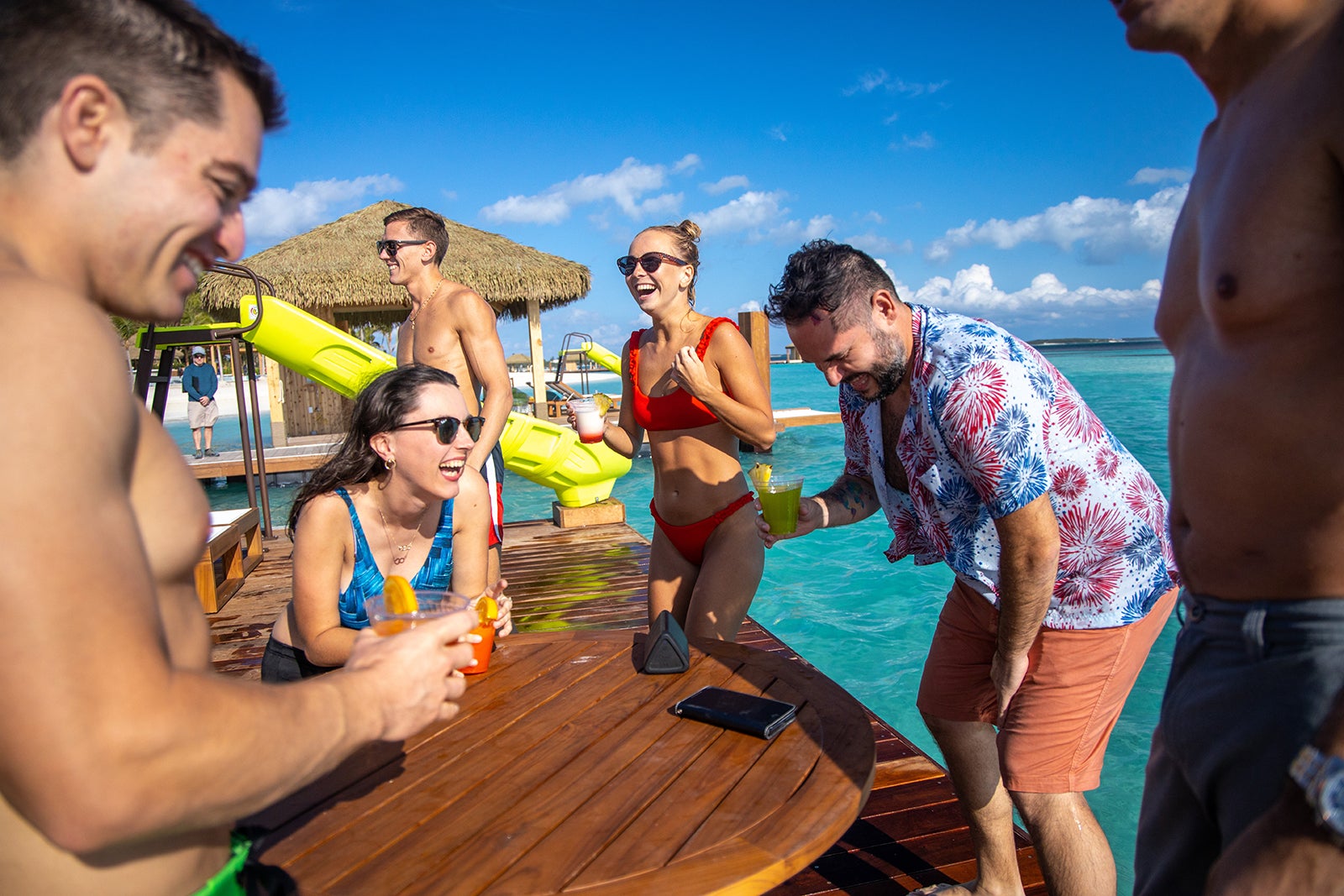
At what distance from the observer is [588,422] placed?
148 inches

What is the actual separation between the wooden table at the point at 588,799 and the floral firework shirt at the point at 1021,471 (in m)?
0.65

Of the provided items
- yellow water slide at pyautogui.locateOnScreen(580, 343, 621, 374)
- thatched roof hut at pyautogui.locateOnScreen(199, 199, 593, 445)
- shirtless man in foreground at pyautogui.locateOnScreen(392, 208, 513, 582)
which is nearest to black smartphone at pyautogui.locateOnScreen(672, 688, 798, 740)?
shirtless man in foreground at pyautogui.locateOnScreen(392, 208, 513, 582)

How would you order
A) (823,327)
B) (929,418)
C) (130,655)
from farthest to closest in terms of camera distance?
(823,327) < (929,418) < (130,655)

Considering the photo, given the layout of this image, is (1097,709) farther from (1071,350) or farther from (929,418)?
(1071,350)

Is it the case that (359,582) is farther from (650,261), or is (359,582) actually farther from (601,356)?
(601,356)

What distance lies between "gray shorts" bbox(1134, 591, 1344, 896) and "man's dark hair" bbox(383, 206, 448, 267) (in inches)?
146

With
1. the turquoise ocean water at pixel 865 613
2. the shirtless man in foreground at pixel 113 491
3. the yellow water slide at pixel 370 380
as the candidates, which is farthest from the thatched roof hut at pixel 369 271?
the shirtless man in foreground at pixel 113 491

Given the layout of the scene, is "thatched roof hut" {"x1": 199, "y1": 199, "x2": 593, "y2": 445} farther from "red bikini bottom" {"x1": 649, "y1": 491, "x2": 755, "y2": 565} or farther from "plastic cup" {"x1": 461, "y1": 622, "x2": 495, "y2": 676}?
"plastic cup" {"x1": 461, "y1": 622, "x2": 495, "y2": 676}

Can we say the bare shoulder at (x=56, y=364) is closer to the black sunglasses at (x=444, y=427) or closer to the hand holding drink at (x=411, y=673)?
the hand holding drink at (x=411, y=673)

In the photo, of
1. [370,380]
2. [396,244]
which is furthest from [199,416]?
[396,244]

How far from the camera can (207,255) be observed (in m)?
0.92

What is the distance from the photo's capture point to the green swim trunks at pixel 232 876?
97 cm

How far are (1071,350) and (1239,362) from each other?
105m

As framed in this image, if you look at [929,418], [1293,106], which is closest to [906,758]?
[929,418]
